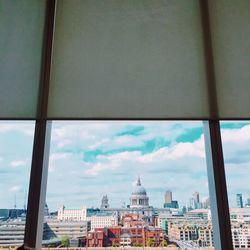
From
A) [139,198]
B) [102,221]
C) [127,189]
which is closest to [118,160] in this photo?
[127,189]

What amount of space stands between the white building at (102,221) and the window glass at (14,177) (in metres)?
0.51

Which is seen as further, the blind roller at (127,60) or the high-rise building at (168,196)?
the blind roller at (127,60)

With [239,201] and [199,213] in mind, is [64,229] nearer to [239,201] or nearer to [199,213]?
[199,213]

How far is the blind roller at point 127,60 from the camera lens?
2207 mm

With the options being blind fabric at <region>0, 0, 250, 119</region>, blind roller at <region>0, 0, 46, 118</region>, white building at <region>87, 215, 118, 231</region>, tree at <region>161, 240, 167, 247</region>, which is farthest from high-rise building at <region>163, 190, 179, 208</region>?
blind roller at <region>0, 0, 46, 118</region>

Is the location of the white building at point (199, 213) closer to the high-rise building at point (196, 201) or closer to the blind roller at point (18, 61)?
the high-rise building at point (196, 201)

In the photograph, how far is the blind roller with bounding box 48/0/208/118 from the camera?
2.21 m

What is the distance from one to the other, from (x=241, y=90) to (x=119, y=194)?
4.33ft

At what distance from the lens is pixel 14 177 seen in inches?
82.5

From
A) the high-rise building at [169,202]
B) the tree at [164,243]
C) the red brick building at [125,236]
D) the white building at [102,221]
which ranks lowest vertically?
the tree at [164,243]

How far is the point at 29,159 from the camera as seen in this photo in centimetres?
211

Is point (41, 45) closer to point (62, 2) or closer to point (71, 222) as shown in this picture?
point (62, 2)

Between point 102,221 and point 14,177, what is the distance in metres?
0.77

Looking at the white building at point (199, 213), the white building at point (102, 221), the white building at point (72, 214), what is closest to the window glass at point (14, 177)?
the white building at point (72, 214)
